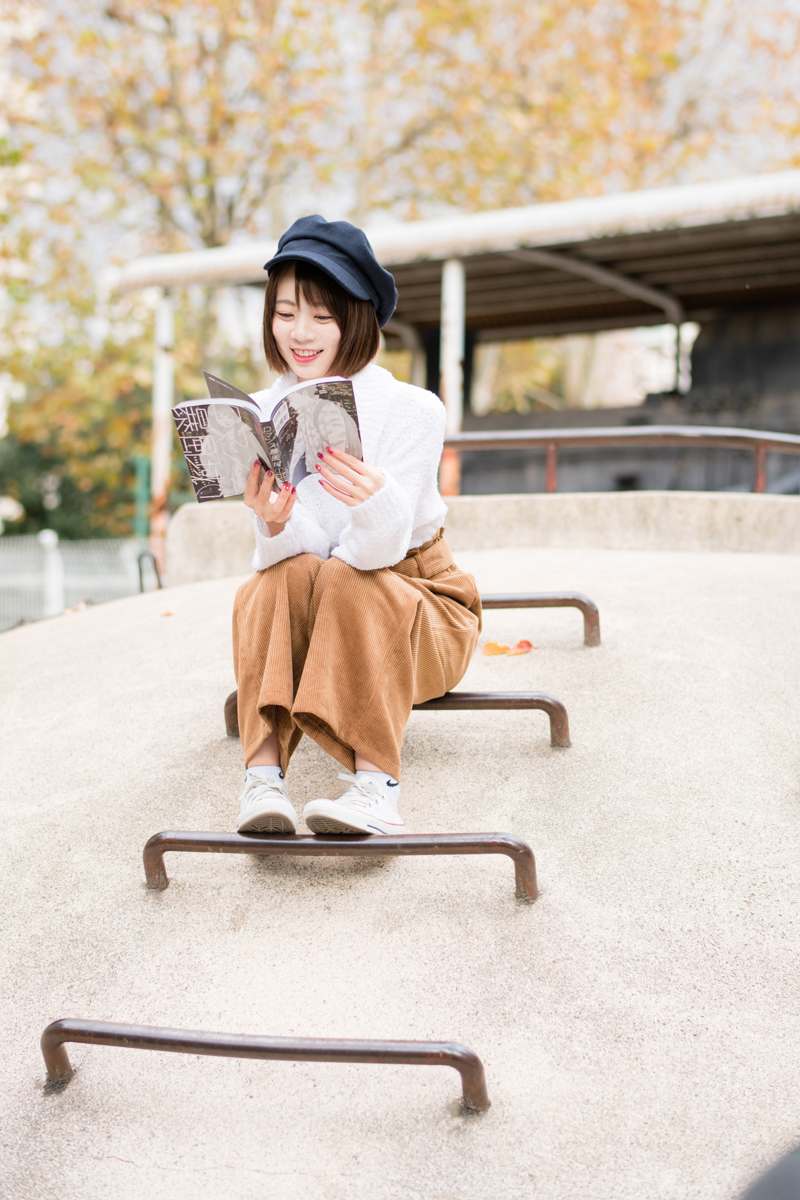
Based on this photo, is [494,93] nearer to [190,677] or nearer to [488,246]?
[488,246]

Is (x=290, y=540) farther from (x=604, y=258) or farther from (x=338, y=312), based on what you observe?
(x=604, y=258)

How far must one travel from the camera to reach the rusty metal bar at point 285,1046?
173cm

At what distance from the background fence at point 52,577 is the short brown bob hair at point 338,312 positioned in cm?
677

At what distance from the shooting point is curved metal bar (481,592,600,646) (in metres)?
3.40

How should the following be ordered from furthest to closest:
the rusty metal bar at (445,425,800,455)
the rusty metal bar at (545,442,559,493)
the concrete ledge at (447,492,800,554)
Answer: the rusty metal bar at (545,442,559,493)
the rusty metal bar at (445,425,800,455)
the concrete ledge at (447,492,800,554)

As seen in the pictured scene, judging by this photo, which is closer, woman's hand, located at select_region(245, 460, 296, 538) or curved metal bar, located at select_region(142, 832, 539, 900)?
curved metal bar, located at select_region(142, 832, 539, 900)

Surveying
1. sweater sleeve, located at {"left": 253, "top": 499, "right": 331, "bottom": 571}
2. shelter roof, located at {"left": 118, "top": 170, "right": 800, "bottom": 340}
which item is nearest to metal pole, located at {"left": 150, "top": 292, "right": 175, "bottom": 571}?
shelter roof, located at {"left": 118, "top": 170, "right": 800, "bottom": 340}

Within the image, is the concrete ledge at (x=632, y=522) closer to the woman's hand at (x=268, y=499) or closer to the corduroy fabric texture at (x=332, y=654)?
the corduroy fabric texture at (x=332, y=654)

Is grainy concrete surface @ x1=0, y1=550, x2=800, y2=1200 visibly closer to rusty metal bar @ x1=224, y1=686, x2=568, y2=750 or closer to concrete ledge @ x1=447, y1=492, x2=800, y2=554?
rusty metal bar @ x1=224, y1=686, x2=568, y2=750

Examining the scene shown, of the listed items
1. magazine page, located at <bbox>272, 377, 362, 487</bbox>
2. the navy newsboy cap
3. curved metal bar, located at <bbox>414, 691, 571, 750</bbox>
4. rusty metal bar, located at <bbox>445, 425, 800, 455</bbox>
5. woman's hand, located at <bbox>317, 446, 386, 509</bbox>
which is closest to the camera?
magazine page, located at <bbox>272, 377, 362, 487</bbox>

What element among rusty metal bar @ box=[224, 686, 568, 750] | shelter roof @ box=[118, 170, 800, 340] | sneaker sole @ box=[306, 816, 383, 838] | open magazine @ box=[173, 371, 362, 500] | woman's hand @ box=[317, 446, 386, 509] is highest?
shelter roof @ box=[118, 170, 800, 340]

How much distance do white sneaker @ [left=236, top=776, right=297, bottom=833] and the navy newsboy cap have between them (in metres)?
1.28

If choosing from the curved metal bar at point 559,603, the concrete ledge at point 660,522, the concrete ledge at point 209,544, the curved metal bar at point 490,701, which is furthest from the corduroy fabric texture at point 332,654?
the concrete ledge at point 209,544

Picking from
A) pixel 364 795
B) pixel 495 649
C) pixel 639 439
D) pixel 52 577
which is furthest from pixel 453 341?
pixel 364 795
